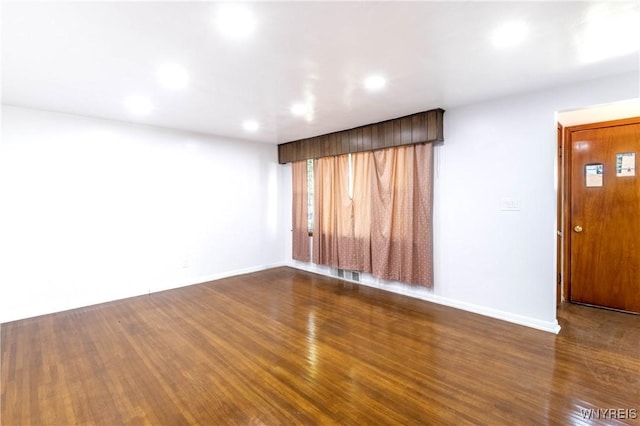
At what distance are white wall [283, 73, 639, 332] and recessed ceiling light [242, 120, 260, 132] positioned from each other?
266 cm

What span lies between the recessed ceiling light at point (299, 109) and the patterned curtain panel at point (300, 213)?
1893 mm

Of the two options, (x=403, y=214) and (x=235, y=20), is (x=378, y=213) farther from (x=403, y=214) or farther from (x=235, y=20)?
(x=235, y=20)

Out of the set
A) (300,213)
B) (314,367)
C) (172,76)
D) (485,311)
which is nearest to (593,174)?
(485,311)

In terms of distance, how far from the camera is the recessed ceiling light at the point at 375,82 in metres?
2.78

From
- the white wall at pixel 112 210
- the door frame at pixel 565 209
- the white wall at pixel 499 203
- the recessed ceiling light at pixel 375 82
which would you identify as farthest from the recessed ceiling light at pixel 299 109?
the door frame at pixel 565 209

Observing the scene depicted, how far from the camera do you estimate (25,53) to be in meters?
2.27

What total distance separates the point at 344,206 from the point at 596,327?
346cm

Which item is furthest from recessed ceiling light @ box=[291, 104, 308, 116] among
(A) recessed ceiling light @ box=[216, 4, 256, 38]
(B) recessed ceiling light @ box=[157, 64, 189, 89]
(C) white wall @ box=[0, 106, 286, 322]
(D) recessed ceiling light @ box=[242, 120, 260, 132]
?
(C) white wall @ box=[0, 106, 286, 322]

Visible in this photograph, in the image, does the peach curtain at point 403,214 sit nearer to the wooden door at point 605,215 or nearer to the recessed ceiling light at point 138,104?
the wooden door at point 605,215

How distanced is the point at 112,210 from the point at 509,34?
4.93 m

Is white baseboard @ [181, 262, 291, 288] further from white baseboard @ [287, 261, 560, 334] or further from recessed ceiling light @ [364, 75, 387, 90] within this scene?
recessed ceiling light @ [364, 75, 387, 90]

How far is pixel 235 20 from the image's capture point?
1879 mm

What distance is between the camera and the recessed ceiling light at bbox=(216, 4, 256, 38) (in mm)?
1764

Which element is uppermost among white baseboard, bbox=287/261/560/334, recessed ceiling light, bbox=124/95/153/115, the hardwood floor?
recessed ceiling light, bbox=124/95/153/115
